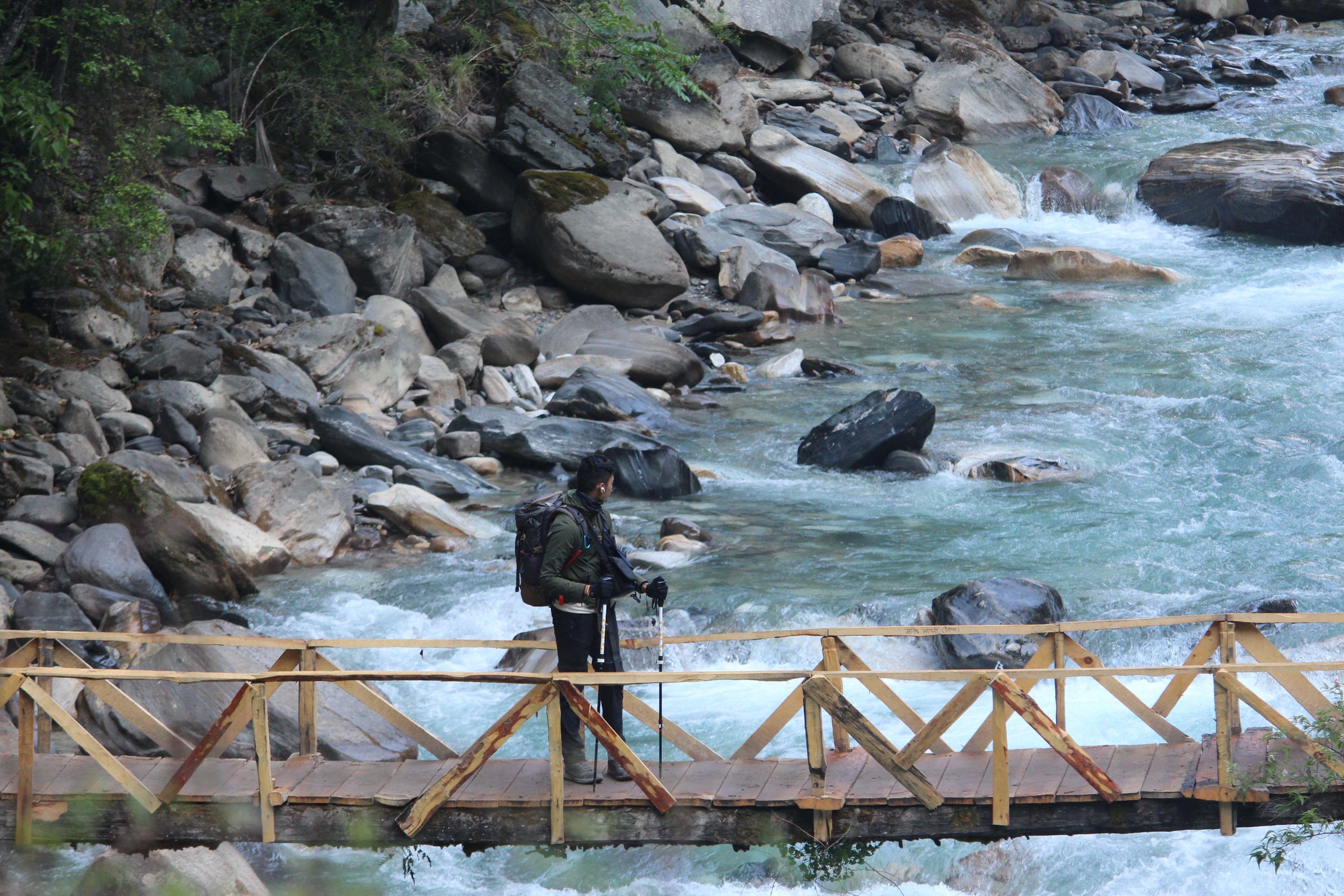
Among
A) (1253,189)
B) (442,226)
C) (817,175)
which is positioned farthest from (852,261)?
(1253,189)

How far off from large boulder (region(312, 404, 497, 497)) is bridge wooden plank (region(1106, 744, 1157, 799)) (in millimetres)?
8361

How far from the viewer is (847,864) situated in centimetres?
712

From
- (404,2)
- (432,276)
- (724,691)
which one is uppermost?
(404,2)

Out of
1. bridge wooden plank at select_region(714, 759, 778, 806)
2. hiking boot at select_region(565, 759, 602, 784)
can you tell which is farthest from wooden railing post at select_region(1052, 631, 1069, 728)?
hiking boot at select_region(565, 759, 602, 784)

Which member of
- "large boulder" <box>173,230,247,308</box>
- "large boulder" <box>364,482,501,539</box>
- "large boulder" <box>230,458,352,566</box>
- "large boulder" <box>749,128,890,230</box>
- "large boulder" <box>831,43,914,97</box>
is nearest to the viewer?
"large boulder" <box>230,458,352,566</box>

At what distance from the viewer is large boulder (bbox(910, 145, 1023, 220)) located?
26516 millimetres

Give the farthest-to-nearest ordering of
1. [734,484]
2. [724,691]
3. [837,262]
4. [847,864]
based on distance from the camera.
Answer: [837,262], [734,484], [724,691], [847,864]

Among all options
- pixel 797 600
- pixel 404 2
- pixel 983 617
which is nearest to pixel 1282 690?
pixel 983 617

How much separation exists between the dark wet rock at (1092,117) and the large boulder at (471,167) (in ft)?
55.6

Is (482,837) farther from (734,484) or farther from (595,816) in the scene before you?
(734,484)

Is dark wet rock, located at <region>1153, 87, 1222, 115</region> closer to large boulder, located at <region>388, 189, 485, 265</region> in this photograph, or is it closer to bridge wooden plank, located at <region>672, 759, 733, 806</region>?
large boulder, located at <region>388, 189, 485, 265</region>

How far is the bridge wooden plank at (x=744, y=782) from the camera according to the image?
6484mm

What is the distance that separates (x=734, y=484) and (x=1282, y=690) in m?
6.32

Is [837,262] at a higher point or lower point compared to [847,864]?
higher
